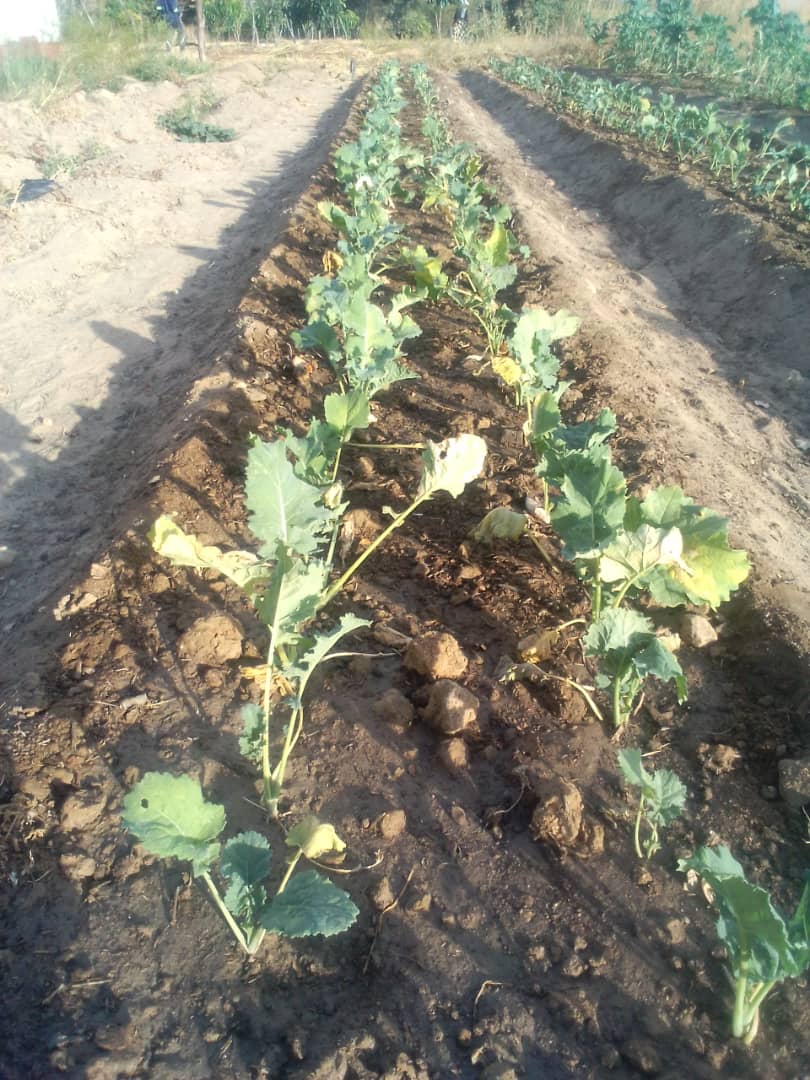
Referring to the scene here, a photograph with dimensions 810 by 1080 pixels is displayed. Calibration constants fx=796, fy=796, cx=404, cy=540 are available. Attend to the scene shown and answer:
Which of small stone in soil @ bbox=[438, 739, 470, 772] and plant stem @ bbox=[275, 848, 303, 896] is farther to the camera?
small stone in soil @ bbox=[438, 739, 470, 772]

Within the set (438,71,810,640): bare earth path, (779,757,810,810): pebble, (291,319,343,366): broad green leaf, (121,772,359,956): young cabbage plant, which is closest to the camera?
(121,772,359,956): young cabbage plant

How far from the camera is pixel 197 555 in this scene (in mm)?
2631

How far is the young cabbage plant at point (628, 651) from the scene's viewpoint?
2.30m

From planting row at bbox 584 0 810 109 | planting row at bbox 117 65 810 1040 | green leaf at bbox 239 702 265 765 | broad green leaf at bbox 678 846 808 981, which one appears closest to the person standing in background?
planting row at bbox 584 0 810 109

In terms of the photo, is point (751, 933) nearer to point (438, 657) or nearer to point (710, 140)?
point (438, 657)

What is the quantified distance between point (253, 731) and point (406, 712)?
1.99ft

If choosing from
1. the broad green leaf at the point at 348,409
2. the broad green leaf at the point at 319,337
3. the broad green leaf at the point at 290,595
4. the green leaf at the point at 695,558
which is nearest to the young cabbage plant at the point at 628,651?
the green leaf at the point at 695,558

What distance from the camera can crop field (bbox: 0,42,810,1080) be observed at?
6.24 feet

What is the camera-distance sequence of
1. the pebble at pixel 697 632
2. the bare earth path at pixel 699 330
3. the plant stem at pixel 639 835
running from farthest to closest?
the bare earth path at pixel 699 330
the pebble at pixel 697 632
the plant stem at pixel 639 835

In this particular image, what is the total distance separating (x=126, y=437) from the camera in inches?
195

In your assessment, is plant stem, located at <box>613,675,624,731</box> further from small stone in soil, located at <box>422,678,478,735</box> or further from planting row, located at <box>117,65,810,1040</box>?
small stone in soil, located at <box>422,678,478,735</box>

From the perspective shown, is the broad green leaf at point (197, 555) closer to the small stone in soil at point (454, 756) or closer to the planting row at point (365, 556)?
the planting row at point (365, 556)

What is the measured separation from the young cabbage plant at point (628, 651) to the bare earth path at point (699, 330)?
36.8 inches

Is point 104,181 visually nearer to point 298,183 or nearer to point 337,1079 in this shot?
point 298,183
